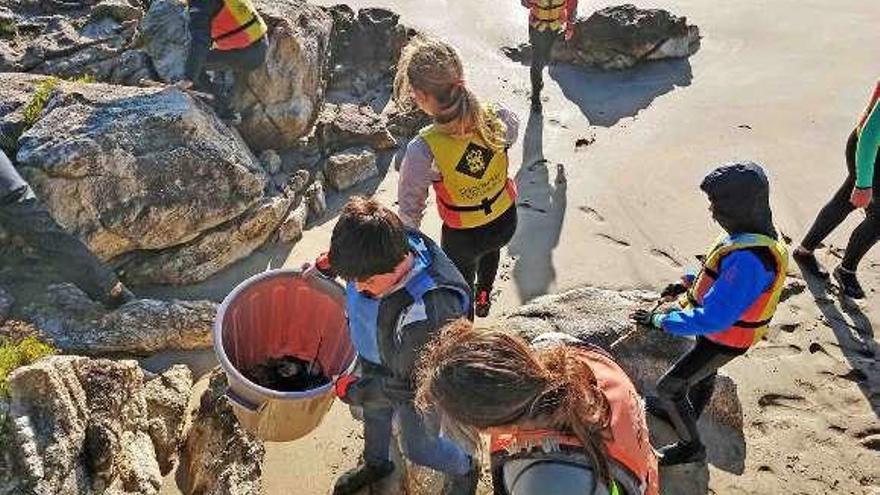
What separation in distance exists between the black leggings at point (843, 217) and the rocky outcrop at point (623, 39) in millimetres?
3146

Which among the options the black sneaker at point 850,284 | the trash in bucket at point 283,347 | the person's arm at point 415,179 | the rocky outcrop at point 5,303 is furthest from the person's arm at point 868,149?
the rocky outcrop at point 5,303

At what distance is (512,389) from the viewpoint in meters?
1.97

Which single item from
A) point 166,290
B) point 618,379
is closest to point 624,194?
point 166,290

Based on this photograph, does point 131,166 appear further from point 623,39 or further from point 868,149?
point 623,39

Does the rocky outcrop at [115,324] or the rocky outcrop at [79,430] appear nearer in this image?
the rocky outcrop at [79,430]

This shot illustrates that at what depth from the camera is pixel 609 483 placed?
81.0 inches

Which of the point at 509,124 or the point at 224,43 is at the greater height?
the point at 509,124

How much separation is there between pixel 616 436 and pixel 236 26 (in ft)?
14.9

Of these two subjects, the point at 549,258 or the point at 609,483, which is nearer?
the point at 609,483

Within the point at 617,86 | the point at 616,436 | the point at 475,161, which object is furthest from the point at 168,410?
the point at 617,86

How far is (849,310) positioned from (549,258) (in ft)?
6.18

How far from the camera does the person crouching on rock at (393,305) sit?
264 centimetres

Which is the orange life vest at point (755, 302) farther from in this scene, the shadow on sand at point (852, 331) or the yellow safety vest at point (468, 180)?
the shadow on sand at point (852, 331)

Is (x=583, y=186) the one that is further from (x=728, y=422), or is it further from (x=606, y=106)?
(x=728, y=422)
